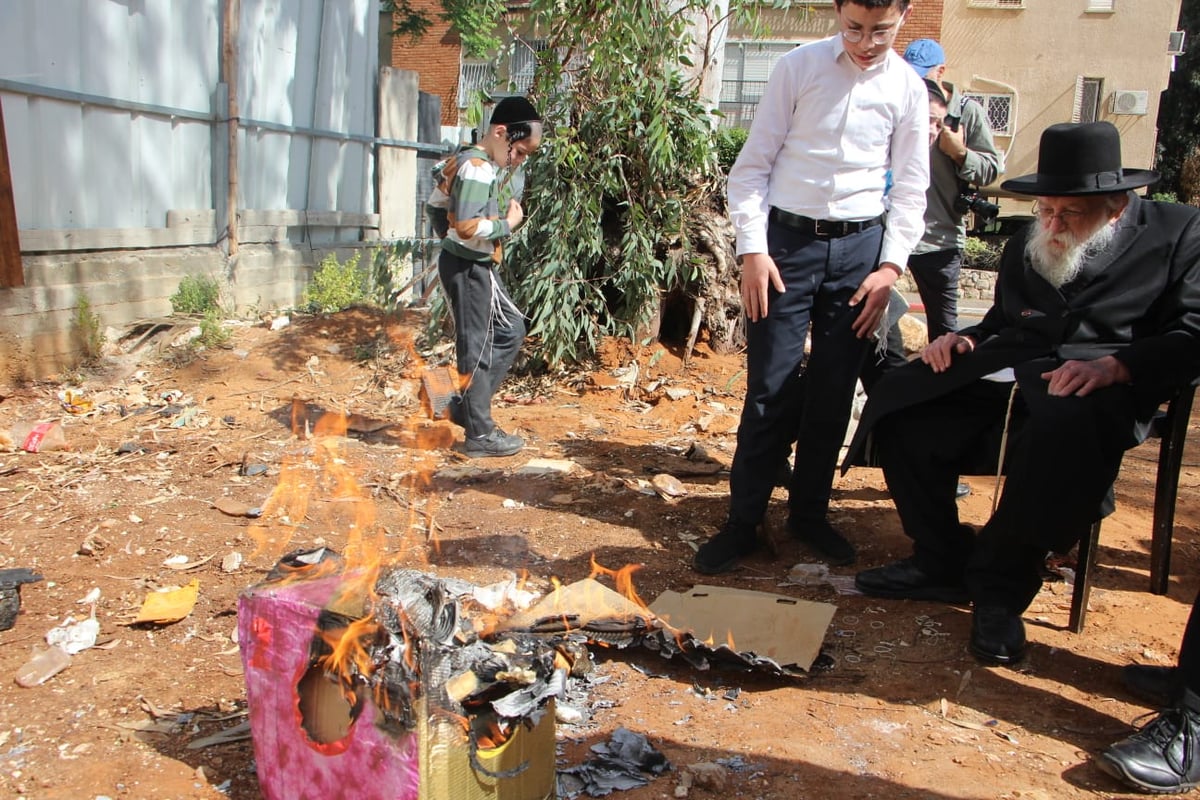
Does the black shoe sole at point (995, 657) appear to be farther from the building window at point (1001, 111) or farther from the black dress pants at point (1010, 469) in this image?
the building window at point (1001, 111)

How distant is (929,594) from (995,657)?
539 mm

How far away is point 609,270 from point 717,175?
4.29 ft

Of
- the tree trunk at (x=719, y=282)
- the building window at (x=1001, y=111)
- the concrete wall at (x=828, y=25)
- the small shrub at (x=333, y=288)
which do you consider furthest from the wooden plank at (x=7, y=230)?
the building window at (x=1001, y=111)

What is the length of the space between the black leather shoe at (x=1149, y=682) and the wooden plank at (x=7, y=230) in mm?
6675

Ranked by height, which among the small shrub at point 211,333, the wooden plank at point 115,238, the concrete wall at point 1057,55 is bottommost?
the small shrub at point 211,333

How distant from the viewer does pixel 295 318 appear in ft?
28.2

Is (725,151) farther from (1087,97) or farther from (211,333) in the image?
(1087,97)

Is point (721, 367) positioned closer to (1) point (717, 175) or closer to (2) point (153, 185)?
(1) point (717, 175)

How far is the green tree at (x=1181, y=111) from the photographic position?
25.4m

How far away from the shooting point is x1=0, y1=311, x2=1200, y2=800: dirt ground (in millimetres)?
2686

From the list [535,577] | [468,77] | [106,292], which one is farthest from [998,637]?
[468,77]

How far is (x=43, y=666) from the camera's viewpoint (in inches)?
122

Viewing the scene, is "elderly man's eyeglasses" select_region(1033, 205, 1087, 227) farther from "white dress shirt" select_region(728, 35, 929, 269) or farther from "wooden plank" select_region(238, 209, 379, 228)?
"wooden plank" select_region(238, 209, 379, 228)

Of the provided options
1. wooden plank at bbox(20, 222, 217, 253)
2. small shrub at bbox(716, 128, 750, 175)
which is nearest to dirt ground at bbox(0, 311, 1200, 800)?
wooden plank at bbox(20, 222, 217, 253)
